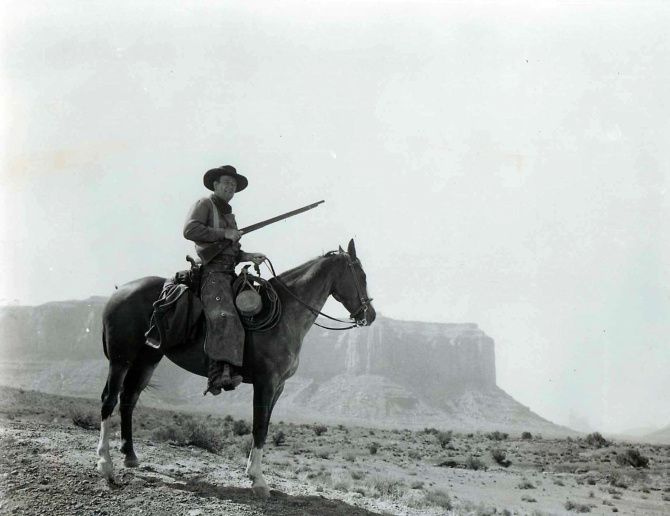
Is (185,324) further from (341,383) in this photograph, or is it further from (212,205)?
(341,383)

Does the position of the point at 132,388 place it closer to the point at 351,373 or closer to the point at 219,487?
the point at 219,487

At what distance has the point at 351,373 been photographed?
346ft

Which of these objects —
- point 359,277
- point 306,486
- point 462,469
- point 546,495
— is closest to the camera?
point 359,277

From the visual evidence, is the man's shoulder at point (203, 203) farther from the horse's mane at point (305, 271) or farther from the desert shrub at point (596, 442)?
the desert shrub at point (596, 442)

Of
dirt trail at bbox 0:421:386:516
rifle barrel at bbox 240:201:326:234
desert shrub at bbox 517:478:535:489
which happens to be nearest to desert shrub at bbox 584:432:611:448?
desert shrub at bbox 517:478:535:489

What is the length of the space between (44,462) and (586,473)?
2284cm

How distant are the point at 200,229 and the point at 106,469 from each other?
123 inches

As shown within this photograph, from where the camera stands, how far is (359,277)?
23.0ft

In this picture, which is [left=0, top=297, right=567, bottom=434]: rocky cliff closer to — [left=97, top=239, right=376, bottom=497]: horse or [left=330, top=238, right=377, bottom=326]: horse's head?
[left=97, top=239, right=376, bottom=497]: horse

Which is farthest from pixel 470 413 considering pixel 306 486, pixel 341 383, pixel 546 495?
pixel 306 486

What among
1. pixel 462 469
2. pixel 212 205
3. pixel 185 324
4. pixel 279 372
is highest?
pixel 212 205

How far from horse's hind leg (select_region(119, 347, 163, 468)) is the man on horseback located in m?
1.31

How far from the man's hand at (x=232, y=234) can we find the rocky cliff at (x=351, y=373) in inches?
2418

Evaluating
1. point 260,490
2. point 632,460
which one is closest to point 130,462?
point 260,490
